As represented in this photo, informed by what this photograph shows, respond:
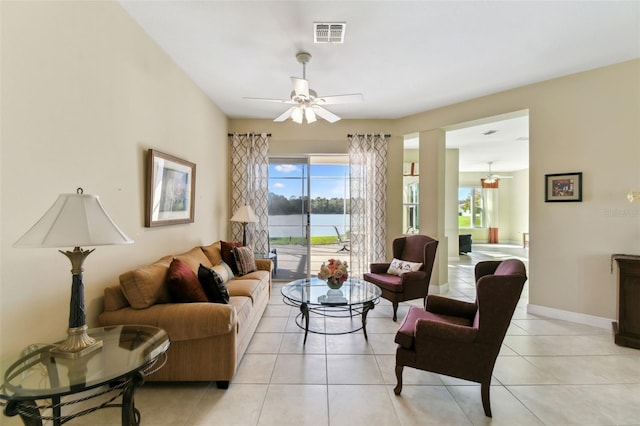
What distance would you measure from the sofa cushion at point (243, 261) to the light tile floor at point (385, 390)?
100 cm

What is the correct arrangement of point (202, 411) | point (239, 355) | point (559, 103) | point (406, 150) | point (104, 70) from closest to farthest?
point (202, 411)
point (104, 70)
point (239, 355)
point (559, 103)
point (406, 150)

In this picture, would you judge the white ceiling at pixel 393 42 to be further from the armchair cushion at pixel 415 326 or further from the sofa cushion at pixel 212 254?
the armchair cushion at pixel 415 326

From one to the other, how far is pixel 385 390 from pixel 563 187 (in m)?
3.37

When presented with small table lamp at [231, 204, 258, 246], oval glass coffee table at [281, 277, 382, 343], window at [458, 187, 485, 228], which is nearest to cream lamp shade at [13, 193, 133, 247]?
oval glass coffee table at [281, 277, 382, 343]

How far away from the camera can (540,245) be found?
3.66 meters

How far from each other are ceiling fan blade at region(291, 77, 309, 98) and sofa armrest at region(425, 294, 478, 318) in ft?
7.73

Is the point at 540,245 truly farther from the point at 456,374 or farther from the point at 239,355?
the point at 239,355

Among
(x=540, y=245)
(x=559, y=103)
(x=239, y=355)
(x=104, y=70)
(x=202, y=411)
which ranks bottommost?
(x=202, y=411)

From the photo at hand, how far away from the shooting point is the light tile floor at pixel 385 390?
187cm

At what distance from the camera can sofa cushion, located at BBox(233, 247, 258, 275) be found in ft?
12.2

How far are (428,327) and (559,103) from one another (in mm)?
3530

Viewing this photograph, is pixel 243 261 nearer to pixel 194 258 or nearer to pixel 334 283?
pixel 194 258

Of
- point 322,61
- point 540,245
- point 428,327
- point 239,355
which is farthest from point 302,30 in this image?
point 540,245

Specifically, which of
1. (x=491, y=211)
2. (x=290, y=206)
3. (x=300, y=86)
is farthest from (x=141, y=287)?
(x=491, y=211)
